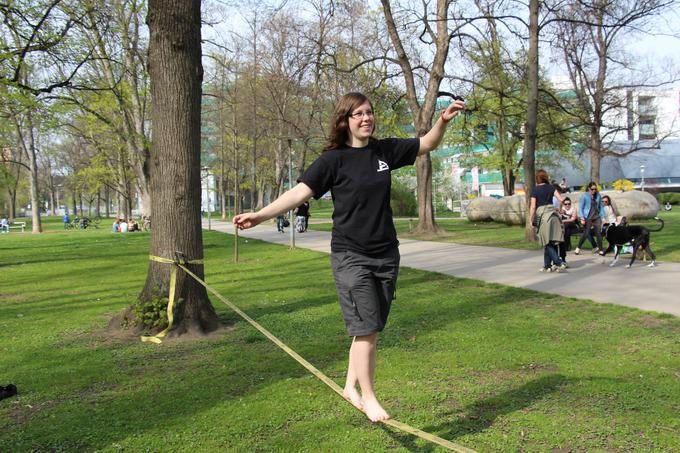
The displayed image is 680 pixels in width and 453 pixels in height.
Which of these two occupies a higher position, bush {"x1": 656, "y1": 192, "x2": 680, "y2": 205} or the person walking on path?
bush {"x1": 656, "y1": 192, "x2": 680, "y2": 205}

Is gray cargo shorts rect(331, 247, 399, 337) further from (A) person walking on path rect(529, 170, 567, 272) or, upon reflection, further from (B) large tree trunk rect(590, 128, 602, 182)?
(B) large tree trunk rect(590, 128, 602, 182)

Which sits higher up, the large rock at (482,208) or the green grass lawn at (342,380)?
the large rock at (482,208)

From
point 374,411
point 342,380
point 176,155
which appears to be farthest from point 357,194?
point 176,155

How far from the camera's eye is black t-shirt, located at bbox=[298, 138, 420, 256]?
3379 millimetres

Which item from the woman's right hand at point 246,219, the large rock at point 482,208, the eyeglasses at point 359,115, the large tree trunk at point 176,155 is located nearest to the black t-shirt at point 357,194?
the eyeglasses at point 359,115

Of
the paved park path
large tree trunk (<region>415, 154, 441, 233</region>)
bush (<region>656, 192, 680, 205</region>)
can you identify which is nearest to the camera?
the paved park path

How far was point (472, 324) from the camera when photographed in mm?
6742

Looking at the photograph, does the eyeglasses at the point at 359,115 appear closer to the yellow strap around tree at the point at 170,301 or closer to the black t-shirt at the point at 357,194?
the black t-shirt at the point at 357,194

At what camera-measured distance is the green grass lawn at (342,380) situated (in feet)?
11.9

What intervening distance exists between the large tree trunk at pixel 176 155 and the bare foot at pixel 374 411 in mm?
3510

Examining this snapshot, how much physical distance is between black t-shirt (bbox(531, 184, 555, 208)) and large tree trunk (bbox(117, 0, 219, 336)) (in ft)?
25.0

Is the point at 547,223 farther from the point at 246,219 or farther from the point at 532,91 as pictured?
the point at 246,219

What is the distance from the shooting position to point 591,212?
47.3 feet

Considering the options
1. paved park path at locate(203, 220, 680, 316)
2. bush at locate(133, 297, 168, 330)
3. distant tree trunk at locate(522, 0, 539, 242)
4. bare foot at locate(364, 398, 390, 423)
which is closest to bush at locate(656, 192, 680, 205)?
distant tree trunk at locate(522, 0, 539, 242)
